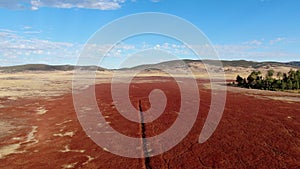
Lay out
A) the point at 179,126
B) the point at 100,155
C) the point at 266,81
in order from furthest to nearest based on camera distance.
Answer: the point at 266,81
the point at 179,126
the point at 100,155

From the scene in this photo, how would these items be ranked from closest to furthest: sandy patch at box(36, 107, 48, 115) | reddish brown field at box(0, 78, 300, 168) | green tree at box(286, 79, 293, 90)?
reddish brown field at box(0, 78, 300, 168) → sandy patch at box(36, 107, 48, 115) → green tree at box(286, 79, 293, 90)

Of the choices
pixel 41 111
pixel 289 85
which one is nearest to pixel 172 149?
pixel 41 111

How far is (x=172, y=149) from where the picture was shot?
15.8 metres

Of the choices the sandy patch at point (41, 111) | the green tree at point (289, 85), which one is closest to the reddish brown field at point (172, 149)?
the sandy patch at point (41, 111)

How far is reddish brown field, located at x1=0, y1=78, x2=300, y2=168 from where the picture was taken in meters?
13.6

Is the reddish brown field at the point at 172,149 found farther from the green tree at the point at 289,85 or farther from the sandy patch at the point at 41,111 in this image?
the green tree at the point at 289,85

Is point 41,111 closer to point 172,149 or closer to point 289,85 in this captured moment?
point 172,149

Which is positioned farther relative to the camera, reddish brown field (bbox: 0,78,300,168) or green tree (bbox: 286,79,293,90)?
green tree (bbox: 286,79,293,90)

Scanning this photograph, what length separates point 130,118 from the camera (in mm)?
24516

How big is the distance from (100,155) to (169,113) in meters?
12.8

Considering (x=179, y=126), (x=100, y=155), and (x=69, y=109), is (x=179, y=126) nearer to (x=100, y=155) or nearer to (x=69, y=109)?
(x=100, y=155)

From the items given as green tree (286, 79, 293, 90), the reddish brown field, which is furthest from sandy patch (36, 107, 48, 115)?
green tree (286, 79, 293, 90)

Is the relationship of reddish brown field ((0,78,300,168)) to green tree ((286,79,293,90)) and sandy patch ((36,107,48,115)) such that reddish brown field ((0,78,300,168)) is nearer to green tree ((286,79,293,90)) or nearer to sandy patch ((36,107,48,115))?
sandy patch ((36,107,48,115))

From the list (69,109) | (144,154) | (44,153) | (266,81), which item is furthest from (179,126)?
Result: (266,81)
